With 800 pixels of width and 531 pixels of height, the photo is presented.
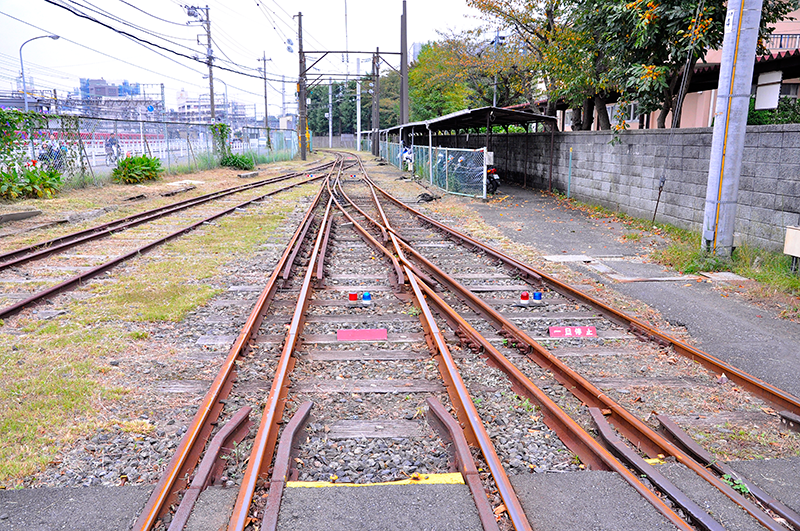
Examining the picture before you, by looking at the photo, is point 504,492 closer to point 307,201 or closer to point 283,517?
point 283,517

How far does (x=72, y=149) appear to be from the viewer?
18.8 metres

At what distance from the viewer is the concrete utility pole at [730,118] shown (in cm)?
838

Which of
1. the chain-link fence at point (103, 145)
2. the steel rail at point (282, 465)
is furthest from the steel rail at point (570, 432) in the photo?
the chain-link fence at point (103, 145)

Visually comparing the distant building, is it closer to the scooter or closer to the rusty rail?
the scooter

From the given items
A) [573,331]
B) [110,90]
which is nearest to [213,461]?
[573,331]

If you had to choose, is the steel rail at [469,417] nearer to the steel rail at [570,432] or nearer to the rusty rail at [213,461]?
the steel rail at [570,432]

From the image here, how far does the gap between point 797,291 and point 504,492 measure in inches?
253

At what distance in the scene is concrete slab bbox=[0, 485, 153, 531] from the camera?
3086 mm

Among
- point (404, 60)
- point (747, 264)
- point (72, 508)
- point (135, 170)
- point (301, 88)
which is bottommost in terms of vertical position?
point (72, 508)

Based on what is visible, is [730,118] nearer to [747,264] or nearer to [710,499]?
[747,264]

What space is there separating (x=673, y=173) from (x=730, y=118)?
3926 millimetres

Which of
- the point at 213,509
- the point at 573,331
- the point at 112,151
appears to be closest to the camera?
the point at 213,509

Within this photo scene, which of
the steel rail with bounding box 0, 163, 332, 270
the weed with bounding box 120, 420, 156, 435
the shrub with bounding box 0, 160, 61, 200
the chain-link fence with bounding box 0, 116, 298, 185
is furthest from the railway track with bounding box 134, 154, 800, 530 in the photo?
the chain-link fence with bounding box 0, 116, 298, 185

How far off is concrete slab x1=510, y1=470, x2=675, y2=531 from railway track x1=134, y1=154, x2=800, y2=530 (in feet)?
0.18
